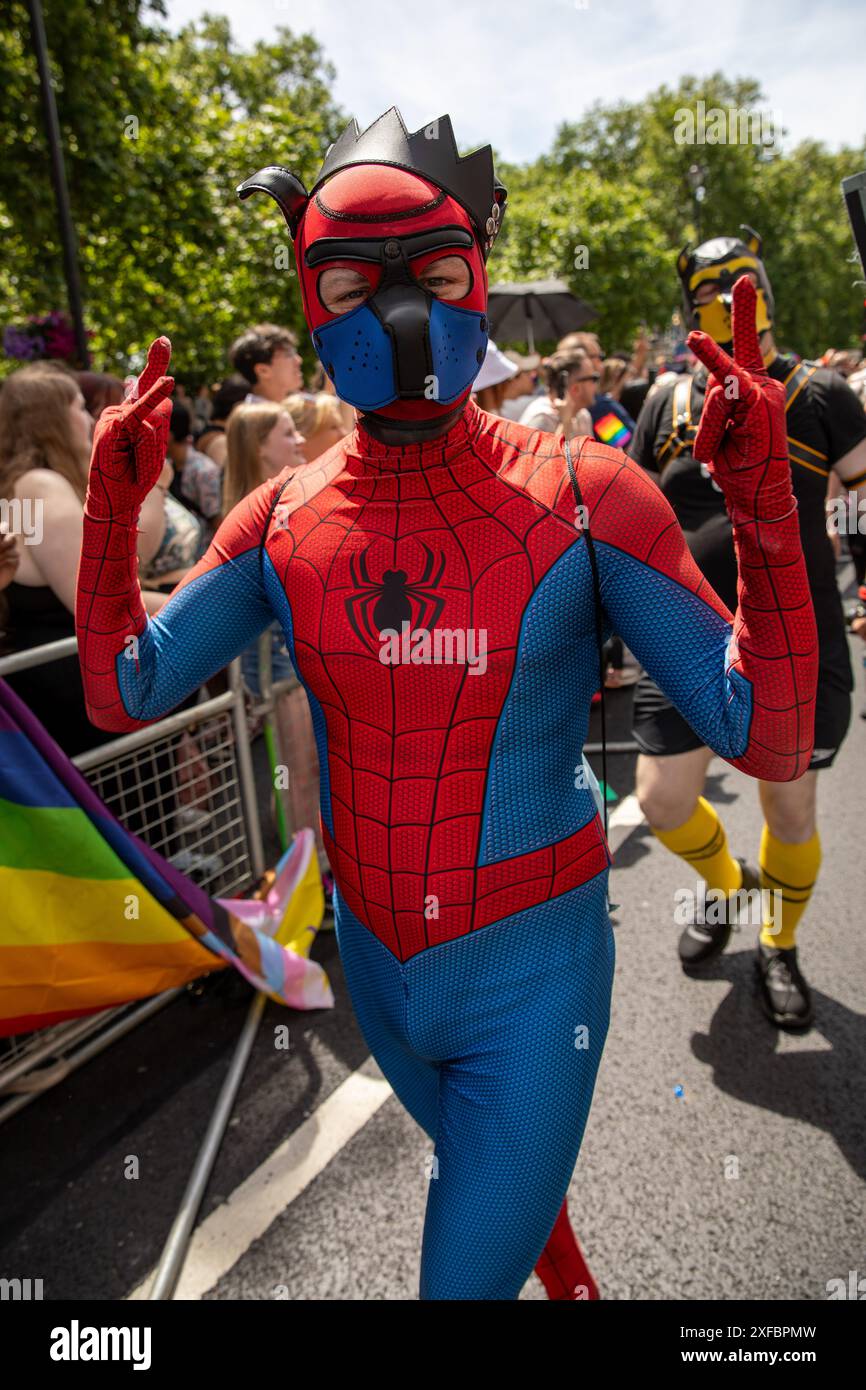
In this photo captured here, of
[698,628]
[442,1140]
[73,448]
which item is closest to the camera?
[698,628]

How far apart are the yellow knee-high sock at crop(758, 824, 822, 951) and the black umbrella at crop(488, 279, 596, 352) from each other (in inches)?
271

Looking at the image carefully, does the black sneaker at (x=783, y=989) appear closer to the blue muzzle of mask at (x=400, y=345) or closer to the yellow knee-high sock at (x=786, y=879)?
the yellow knee-high sock at (x=786, y=879)

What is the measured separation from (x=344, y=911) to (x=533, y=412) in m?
4.27


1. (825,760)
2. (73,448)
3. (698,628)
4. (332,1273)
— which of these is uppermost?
(73,448)

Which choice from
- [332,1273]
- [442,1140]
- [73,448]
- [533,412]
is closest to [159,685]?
[442,1140]

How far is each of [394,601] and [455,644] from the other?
0.39 ft

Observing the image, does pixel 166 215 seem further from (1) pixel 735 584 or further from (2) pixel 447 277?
(2) pixel 447 277

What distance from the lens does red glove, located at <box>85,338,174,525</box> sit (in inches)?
57.8

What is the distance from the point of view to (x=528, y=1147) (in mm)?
1534

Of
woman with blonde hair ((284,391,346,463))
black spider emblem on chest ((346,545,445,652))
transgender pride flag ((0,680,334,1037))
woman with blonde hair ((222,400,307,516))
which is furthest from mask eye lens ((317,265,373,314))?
woman with blonde hair ((284,391,346,463))

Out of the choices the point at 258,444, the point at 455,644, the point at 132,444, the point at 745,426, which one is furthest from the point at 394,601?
the point at 258,444

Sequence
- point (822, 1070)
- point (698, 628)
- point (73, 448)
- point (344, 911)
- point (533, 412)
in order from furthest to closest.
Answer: point (533, 412), point (73, 448), point (822, 1070), point (344, 911), point (698, 628)

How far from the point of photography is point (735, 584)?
3.13 metres

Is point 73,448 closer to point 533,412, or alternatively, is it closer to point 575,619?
point 575,619
